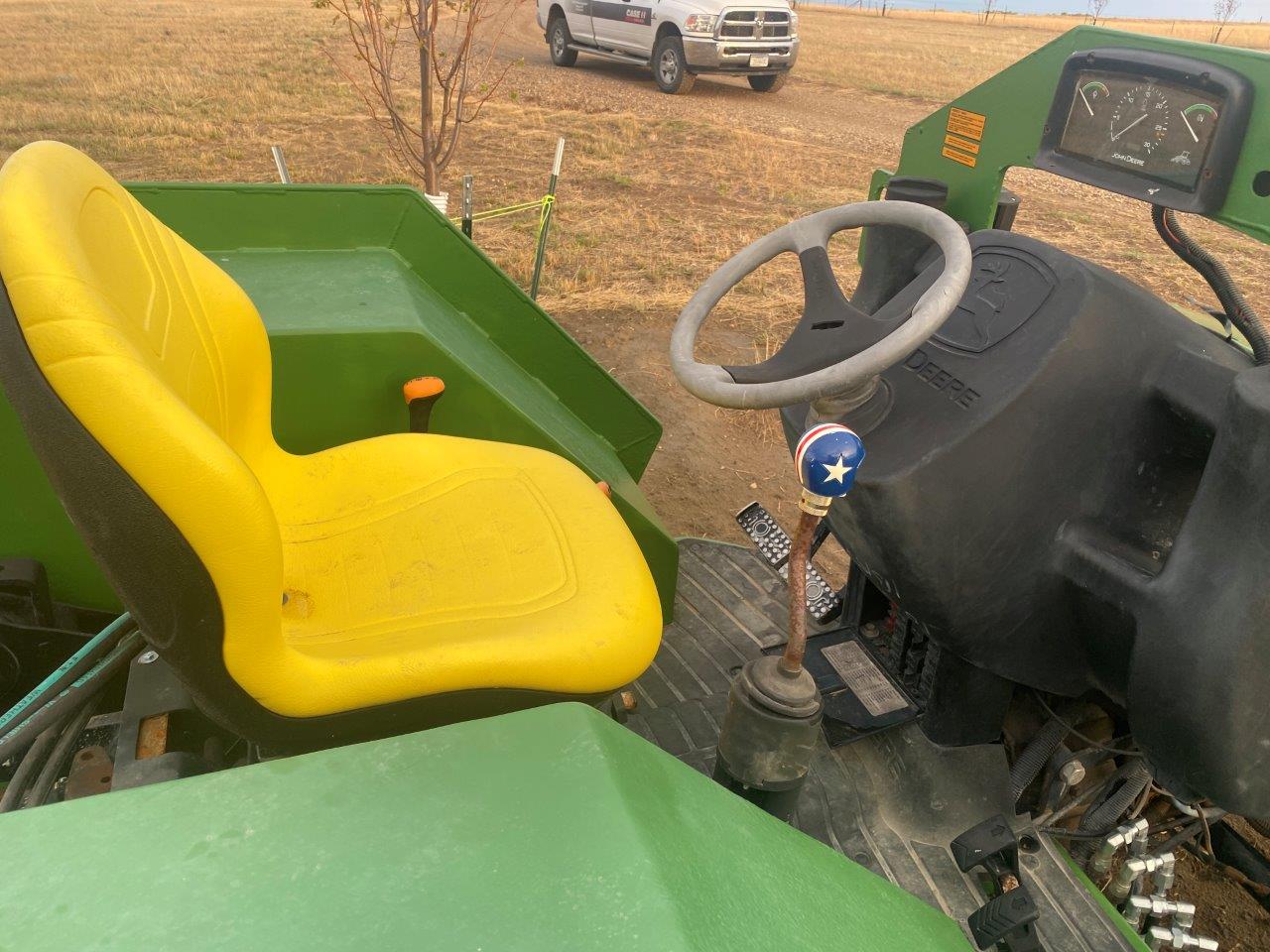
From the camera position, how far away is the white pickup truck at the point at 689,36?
29.9ft

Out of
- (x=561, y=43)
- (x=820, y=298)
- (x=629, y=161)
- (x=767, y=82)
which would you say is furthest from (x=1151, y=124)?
(x=561, y=43)

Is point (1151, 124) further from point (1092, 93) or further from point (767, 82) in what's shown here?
point (767, 82)

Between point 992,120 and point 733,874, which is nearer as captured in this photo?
point 733,874

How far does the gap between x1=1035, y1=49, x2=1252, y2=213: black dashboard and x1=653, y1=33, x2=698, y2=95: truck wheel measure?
854 cm

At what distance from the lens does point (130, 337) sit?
1.03m

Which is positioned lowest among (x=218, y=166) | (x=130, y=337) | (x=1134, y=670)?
(x=218, y=166)

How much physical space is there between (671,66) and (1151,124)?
893 cm

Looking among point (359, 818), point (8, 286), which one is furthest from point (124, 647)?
point (359, 818)

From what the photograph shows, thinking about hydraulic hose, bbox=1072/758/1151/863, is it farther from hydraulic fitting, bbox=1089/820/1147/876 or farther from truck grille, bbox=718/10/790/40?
truck grille, bbox=718/10/790/40

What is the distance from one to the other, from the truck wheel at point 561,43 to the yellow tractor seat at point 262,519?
9.96 meters

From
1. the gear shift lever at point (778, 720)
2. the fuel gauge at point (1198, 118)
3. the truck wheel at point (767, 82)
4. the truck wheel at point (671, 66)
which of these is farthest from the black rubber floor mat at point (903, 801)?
the truck wheel at point (767, 82)

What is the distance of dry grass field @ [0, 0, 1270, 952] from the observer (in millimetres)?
3807

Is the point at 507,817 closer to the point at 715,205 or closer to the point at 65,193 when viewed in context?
the point at 65,193

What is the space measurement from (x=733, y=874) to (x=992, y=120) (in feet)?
4.64
